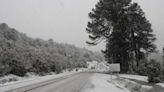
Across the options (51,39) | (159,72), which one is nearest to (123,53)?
(159,72)

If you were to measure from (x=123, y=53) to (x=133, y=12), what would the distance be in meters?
9.49

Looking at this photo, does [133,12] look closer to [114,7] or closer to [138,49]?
[114,7]

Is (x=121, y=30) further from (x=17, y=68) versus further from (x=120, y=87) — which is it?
(x=120, y=87)

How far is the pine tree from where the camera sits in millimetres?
54969

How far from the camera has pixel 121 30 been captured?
54.9 m

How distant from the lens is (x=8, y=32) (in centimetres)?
9538

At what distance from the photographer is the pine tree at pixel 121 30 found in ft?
180

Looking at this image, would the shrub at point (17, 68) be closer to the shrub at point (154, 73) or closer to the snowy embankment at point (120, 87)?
the snowy embankment at point (120, 87)

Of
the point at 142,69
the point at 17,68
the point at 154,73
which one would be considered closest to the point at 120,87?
the point at 154,73

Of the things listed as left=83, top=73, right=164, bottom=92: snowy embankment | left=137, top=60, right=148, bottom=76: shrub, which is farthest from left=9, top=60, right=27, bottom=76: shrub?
left=137, top=60, right=148, bottom=76: shrub

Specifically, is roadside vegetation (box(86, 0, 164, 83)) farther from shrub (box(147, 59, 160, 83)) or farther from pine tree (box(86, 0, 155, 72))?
shrub (box(147, 59, 160, 83))

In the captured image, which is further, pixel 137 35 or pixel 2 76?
pixel 137 35

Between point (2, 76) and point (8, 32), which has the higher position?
point (8, 32)

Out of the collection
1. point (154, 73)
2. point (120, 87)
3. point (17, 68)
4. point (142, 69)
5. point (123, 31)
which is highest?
point (123, 31)
